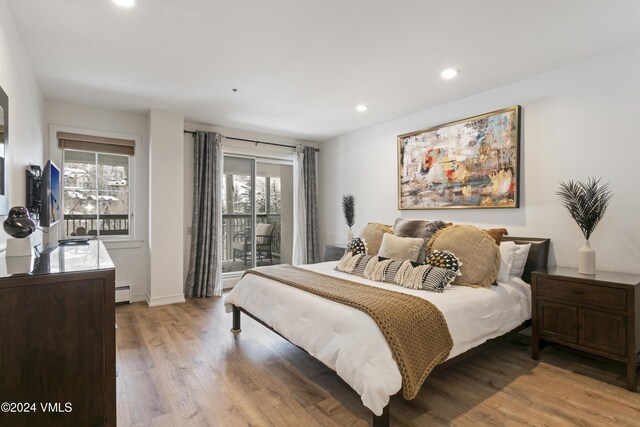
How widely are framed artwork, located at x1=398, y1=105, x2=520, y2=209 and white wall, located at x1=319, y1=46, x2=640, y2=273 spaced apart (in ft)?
0.36

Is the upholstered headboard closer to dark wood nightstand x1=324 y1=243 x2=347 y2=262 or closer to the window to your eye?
dark wood nightstand x1=324 y1=243 x2=347 y2=262

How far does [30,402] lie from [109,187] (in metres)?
3.67

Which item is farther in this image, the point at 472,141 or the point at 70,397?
the point at 472,141

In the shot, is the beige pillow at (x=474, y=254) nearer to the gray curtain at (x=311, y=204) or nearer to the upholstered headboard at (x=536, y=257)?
the upholstered headboard at (x=536, y=257)

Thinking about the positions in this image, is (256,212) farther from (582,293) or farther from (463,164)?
(582,293)

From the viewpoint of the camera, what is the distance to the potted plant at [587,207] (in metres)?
2.58

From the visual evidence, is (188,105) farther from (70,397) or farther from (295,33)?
(70,397)

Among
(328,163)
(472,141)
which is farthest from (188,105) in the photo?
(472,141)

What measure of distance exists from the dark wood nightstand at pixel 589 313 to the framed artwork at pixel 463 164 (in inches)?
37.4

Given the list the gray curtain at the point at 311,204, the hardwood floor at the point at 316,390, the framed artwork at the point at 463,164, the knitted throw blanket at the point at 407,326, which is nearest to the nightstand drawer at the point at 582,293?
the hardwood floor at the point at 316,390

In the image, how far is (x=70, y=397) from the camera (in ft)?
4.49

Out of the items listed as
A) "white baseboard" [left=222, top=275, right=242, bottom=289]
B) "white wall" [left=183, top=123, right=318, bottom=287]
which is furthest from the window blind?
"white baseboard" [left=222, top=275, right=242, bottom=289]

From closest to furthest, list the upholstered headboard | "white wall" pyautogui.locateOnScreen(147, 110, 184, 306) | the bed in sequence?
the bed < the upholstered headboard < "white wall" pyautogui.locateOnScreen(147, 110, 184, 306)

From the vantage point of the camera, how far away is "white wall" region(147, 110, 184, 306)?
4219 millimetres
